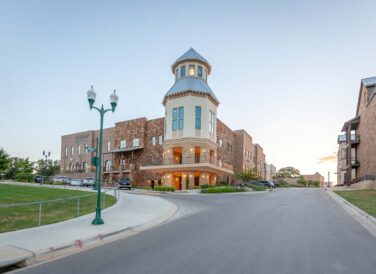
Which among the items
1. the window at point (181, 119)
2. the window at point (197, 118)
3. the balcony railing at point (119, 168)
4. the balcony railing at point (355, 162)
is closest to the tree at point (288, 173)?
the balcony railing at point (355, 162)

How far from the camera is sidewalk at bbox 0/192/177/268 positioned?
7.41 m

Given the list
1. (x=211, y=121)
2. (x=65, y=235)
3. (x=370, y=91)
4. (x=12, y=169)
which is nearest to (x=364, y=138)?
(x=370, y=91)

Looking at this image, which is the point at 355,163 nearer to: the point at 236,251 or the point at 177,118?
the point at 177,118

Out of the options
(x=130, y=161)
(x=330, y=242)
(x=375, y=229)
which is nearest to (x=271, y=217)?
(x=375, y=229)

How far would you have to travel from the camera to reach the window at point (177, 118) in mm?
43438

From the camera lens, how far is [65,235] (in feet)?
31.3

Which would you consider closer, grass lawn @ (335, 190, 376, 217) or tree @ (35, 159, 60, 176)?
grass lawn @ (335, 190, 376, 217)

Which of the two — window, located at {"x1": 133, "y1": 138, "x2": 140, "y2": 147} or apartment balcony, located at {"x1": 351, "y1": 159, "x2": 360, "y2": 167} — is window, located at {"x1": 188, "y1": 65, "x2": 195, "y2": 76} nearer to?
window, located at {"x1": 133, "y1": 138, "x2": 140, "y2": 147}

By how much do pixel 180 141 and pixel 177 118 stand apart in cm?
352

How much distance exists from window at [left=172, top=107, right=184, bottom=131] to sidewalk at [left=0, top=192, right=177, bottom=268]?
29.3m

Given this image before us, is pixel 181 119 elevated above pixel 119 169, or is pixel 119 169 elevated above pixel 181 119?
pixel 181 119

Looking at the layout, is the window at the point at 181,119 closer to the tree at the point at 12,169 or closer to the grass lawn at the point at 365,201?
the grass lawn at the point at 365,201

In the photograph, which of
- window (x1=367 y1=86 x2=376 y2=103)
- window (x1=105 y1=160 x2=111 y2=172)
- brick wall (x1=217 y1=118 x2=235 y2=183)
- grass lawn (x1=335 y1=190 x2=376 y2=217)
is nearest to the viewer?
grass lawn (x1=335 y1=190 x2=376 y2=217)

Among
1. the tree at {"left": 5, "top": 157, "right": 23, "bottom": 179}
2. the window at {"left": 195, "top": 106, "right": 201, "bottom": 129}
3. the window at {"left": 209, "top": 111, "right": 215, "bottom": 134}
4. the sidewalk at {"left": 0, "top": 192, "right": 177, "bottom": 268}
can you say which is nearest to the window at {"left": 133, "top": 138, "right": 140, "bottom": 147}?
the window at {"left": 195, "top": 106, "right": 201, "bottom": 129}
